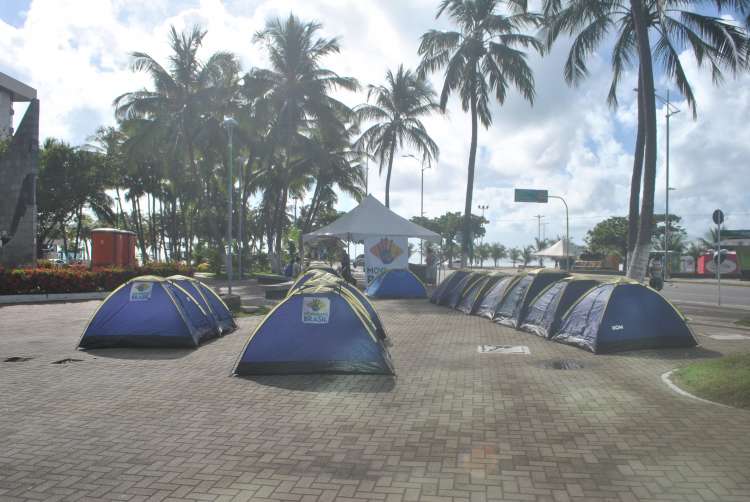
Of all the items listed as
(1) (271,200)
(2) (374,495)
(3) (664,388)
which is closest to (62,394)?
(2) (374,495)

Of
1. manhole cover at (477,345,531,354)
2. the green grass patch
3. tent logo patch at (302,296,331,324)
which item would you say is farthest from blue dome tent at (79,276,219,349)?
the green grass patch

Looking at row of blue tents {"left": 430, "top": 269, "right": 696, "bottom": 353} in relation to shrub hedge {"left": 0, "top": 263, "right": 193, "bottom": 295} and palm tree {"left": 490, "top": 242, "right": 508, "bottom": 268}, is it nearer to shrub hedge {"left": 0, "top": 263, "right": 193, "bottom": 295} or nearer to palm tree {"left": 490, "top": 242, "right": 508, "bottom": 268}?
shrub hedge {"left": 0, "top": 263, "right": 193, "bottom": 295}

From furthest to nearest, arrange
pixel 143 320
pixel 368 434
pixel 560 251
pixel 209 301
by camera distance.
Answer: pixel 560 251 → pixel 209 301 → pixel 143 320 → pixel 368 434

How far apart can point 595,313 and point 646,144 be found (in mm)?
6697

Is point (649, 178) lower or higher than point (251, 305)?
higher

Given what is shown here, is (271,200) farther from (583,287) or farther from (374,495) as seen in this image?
(374,495)

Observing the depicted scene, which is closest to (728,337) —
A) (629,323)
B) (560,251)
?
(629,323)

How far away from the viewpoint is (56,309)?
1670cm

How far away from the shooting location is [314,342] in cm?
805

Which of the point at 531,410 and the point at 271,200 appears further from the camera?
the point at 271,200

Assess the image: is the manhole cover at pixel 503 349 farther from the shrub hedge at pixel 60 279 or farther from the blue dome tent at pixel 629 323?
the shrub hedge at pixel 60 279

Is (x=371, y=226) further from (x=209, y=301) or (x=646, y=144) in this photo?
(x=209, y=301)

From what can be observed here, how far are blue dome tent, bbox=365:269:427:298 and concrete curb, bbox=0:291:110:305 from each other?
9.78 m

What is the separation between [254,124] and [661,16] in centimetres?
2099
